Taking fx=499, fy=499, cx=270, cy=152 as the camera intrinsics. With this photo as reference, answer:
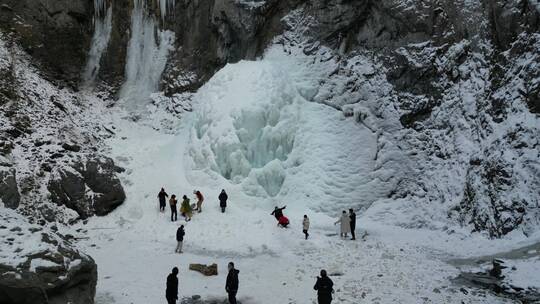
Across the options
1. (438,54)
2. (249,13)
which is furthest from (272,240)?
(249,13)

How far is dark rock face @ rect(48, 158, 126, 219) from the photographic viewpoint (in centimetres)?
2098

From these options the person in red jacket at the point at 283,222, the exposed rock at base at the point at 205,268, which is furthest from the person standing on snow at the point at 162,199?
the exposed rock at base at the point at 205,268

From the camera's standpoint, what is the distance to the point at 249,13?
29.4 meters

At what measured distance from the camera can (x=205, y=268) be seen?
Result: 1539 centimetres

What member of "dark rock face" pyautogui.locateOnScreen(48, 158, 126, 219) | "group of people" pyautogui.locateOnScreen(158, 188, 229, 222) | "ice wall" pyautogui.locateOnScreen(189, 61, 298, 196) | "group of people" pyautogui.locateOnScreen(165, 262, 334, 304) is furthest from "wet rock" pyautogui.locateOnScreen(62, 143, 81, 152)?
"group of people" pyautogui.locateOnScreen(165, 262, 334, 304)

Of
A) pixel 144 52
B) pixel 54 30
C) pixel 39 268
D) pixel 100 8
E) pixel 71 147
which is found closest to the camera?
pixel 39 268

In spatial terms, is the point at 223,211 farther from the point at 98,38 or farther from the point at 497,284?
the point at 98,38

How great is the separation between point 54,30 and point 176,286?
22.4 meters

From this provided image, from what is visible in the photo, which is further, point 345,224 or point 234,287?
point 345,224

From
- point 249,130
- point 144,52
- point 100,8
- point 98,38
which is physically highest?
point 100,8

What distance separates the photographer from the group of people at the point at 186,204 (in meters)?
21.0

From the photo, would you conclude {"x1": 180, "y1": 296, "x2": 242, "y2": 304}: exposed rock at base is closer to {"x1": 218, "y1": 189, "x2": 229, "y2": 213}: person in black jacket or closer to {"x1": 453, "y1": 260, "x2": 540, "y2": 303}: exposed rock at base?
{"x1": 453, "y1": 260, "x2": 540, "y2": 303}: exposed rock at base

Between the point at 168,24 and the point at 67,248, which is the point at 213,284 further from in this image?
the point at 168,24

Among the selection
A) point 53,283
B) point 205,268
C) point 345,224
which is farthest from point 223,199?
point 53,283
